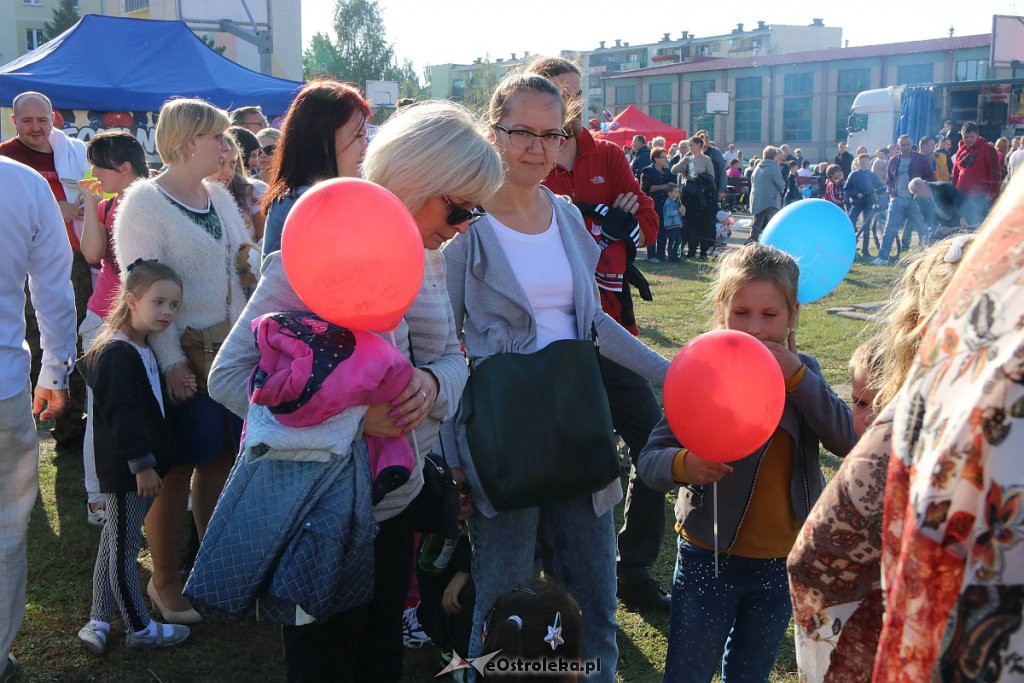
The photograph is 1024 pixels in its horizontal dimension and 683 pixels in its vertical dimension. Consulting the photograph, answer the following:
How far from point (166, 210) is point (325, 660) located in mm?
1981

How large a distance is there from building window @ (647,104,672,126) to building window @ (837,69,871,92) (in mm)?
11957

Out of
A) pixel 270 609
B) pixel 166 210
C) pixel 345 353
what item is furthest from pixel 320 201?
pixel 166 210

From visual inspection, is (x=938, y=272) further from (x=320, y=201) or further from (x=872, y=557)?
(x=320, y=201)

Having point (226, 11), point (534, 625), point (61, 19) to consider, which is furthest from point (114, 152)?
point (61, 19)

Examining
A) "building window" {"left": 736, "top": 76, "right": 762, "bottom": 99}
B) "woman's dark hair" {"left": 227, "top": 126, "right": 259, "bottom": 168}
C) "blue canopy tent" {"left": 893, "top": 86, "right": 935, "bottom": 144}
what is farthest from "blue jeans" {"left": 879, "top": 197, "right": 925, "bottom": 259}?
"building window" {"left": 736, "top": 76, "right": 762, "bottom": 99}

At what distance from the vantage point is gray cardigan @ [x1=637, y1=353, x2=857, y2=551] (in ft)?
7.91

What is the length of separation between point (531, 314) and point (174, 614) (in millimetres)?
2065

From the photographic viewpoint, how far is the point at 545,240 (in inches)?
104

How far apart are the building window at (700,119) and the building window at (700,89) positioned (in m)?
0.37

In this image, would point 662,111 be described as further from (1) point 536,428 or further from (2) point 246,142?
(1) point 536,428

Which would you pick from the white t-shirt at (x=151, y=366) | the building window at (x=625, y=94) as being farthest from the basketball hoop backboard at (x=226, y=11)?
the building window at (x=625, y=94)

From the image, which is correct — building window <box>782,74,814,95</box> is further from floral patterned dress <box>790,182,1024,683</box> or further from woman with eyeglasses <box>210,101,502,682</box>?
floral patterned dress <box>790,182,1024,683</box>

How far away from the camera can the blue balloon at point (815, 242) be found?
10.8 feet

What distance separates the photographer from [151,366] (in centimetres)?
333
